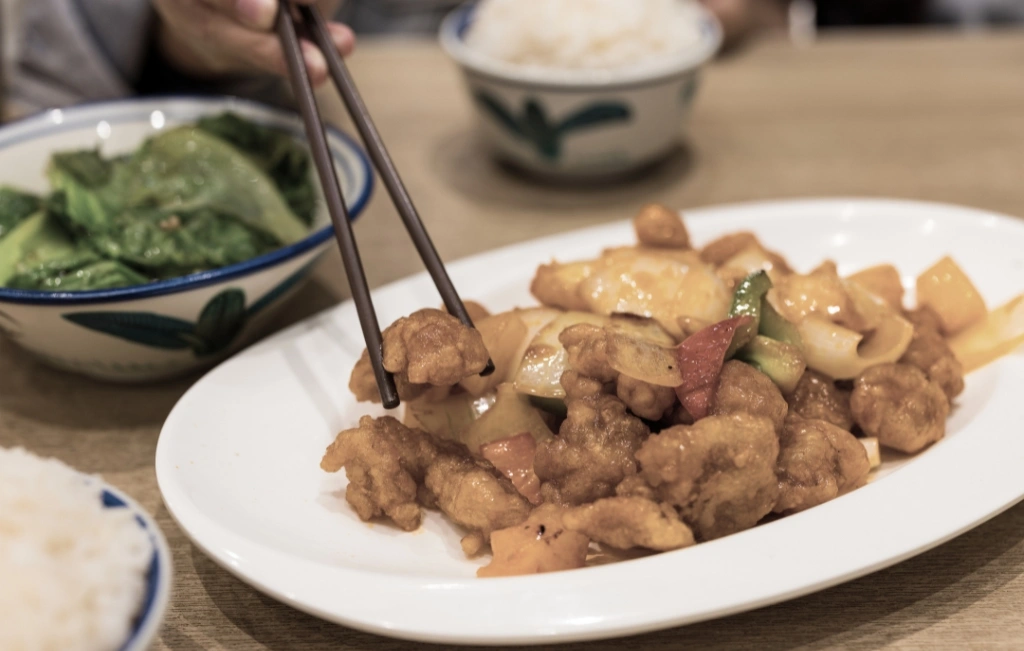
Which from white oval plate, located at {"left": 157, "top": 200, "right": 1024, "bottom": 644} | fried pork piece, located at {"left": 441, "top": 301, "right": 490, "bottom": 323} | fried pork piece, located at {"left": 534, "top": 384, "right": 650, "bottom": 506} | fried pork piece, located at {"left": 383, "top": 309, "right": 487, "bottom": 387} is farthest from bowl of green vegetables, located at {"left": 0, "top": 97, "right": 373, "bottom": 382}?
fried pork piece, located at {"left": 534, "top": 384, "right": 650, "bottom": 506}

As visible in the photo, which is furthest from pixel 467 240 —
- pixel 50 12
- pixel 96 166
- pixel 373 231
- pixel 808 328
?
pixel 50 12

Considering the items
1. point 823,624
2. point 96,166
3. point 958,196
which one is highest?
point 96,166

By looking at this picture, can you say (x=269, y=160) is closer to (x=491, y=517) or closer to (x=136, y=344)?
(x=136, y=344)

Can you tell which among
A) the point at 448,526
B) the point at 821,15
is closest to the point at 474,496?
the point at 448,526

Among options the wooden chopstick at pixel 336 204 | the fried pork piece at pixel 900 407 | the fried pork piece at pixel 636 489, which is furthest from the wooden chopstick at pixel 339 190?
the fried pork piece at pixel 900 407

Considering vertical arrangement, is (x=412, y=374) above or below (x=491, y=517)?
above

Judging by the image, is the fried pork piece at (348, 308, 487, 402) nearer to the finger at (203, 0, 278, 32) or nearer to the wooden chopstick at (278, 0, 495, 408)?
the wooden chopstick at (278, 0, 495, 408)
